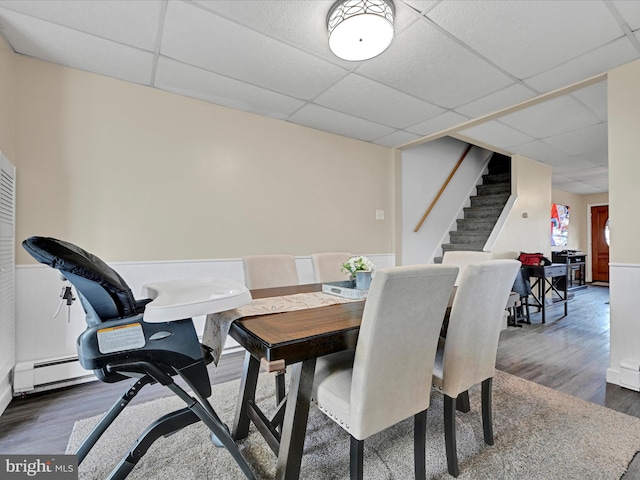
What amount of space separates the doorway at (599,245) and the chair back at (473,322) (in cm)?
884

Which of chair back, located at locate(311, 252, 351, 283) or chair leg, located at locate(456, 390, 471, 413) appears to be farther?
chair back, located at locate(311, 252, 351, 283)

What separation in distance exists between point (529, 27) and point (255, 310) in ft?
7.67

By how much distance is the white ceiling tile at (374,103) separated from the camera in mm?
2611

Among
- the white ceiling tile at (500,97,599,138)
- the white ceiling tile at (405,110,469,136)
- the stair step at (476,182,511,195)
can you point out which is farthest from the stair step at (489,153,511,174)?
the white ceiling tile at (405,110,469,136)

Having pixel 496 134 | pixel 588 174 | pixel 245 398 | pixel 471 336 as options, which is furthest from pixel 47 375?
pixel 588 174

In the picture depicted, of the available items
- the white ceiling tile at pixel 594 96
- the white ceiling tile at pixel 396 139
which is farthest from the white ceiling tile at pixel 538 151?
the white ceiling tile at pixel 396 139

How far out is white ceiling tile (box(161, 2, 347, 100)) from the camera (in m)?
1.86

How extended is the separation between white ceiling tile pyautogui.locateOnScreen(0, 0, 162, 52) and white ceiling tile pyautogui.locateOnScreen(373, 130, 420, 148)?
2.66 meters

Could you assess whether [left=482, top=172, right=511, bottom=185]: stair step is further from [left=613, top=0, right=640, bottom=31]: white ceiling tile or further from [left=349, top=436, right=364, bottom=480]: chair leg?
[left=349, top=436, right=364, bottom=480]: chair leg

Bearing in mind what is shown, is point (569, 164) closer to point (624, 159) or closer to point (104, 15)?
point (624, 159)

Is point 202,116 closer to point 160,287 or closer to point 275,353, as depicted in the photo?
point 160,287

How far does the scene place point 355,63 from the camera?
228cm

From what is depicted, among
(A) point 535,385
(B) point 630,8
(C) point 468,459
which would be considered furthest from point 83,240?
(B) point 630,8

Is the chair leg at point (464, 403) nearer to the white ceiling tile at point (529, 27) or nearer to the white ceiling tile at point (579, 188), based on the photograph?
the white ceiling tile at point (529, 27)
